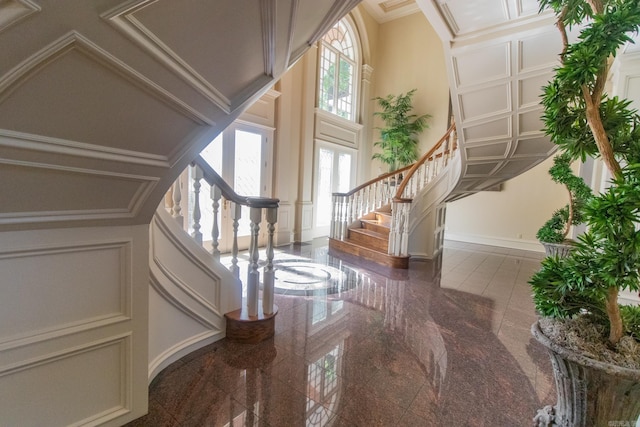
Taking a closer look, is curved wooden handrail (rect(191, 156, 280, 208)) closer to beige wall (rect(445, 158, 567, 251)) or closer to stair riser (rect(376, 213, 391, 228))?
stair riser (rect(376, 213, 391, 228))

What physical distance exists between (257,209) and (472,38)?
2.38m

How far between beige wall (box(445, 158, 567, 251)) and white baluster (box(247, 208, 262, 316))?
20.1 ft

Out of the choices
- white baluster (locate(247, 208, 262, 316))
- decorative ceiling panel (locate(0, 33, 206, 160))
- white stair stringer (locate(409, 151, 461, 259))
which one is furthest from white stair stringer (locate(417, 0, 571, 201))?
decorative ceiling panel (locate(0, 33, 206, 160))

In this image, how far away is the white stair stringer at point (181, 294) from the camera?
5.63 ft

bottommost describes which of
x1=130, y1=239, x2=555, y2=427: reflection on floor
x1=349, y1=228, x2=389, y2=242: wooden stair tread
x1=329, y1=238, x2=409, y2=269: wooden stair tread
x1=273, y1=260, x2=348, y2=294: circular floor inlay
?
x1=130, y1=239, x2=555, y2=427: reflection on floor

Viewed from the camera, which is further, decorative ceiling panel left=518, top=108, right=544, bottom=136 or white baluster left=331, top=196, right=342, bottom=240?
white baluster left=331, top=196, right=342, bottom=240

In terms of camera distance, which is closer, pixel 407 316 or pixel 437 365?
pixel 437 365

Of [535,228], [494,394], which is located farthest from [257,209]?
[535,228]

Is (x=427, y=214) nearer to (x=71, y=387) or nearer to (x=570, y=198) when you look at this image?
(x=570, y=198)

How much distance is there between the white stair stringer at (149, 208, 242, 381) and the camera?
1.71 metres

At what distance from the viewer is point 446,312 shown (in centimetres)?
287

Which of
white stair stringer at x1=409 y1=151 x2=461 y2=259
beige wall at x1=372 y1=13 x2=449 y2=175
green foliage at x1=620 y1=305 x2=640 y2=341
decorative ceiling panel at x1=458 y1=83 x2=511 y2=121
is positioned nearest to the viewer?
green foliage at x1=620 y1=305 x2=640 y2=341

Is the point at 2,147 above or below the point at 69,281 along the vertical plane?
above

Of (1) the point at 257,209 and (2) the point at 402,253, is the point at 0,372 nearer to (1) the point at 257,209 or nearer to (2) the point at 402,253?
(1) the point at 257,209
